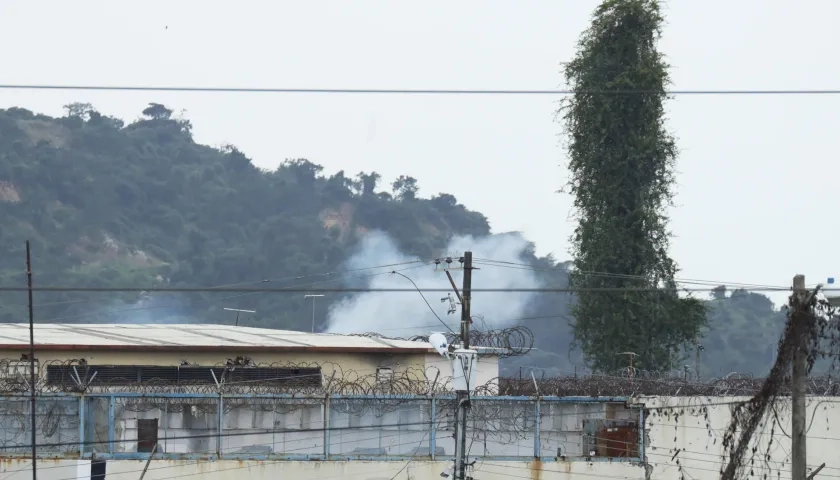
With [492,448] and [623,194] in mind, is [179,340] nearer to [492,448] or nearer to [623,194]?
[492,448]

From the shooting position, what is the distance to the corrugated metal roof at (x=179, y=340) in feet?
104

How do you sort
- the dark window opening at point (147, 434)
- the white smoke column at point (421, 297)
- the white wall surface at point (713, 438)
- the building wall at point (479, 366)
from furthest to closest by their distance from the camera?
the white smoke column at point (421, 297) < the building wall at point (479, 366) < the dark window opening at point (147, 434) < the white wall surface at point (713, 438)

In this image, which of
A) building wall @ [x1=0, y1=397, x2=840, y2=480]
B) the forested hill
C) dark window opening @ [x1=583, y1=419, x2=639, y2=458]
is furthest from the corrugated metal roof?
the forested hill

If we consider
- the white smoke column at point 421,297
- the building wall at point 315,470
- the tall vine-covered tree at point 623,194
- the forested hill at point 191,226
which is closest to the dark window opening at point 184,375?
the building wall at point 315,470

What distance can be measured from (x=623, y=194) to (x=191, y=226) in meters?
107

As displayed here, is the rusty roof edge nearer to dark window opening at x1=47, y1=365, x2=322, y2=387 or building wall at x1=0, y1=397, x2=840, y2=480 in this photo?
dark window opening at x1=47, y1=365, x2=322, y2=387

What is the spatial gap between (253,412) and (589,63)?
21.9 meters

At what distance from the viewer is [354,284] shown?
457 feet

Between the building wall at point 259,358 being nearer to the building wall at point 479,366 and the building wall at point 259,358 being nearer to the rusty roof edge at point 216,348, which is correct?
the rusty roof edge at point 216,348

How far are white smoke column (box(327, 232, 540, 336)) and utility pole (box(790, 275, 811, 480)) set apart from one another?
270 feet

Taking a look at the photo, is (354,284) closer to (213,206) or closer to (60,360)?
(213,206)

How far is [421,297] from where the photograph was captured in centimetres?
10350

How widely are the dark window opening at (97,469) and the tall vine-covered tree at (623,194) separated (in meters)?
19.6

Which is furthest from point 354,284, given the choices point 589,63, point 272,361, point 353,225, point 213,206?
point 272,361
